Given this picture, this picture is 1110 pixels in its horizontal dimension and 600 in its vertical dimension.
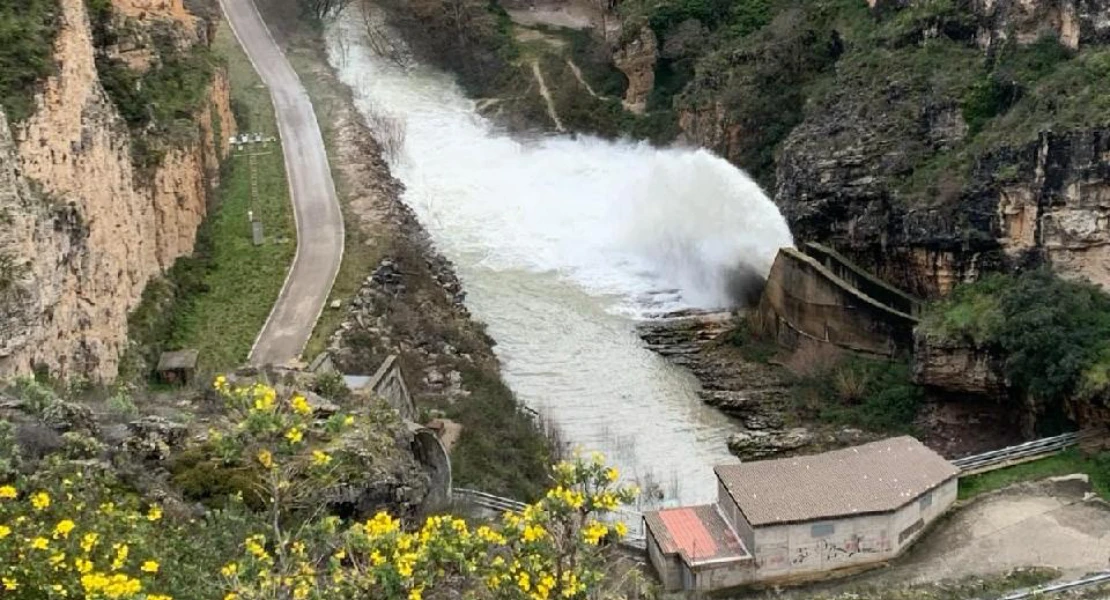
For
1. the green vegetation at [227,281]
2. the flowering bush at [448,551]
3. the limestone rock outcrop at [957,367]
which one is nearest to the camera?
the flowering bush at [448,551]

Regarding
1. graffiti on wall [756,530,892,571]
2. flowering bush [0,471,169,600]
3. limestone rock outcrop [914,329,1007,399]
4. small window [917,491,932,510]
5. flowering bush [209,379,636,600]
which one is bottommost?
graffiti on wall [756,530,892,571]

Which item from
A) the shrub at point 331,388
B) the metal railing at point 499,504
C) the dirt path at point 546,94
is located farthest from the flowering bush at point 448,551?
the dirt path at point 546,94

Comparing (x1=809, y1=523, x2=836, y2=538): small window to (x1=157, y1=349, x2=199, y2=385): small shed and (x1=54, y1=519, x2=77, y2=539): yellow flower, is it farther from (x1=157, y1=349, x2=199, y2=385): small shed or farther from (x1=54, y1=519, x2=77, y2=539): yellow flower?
(x1=54, y1=519, x2=77, y2=539): yellow flower

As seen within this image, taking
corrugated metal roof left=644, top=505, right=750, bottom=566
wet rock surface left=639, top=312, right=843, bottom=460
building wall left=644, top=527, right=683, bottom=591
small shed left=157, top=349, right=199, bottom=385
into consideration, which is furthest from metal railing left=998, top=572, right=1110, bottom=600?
small shed left=157, top=349, right=199, bottom=385

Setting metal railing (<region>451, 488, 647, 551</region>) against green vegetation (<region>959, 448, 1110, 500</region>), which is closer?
metal railing (<region>451, 488, 647, 551</region>)

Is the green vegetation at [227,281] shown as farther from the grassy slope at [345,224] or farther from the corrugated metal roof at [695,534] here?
the corrugated metal roof at [695,534]

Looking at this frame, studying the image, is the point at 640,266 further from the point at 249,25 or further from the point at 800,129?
the point at 249,25
